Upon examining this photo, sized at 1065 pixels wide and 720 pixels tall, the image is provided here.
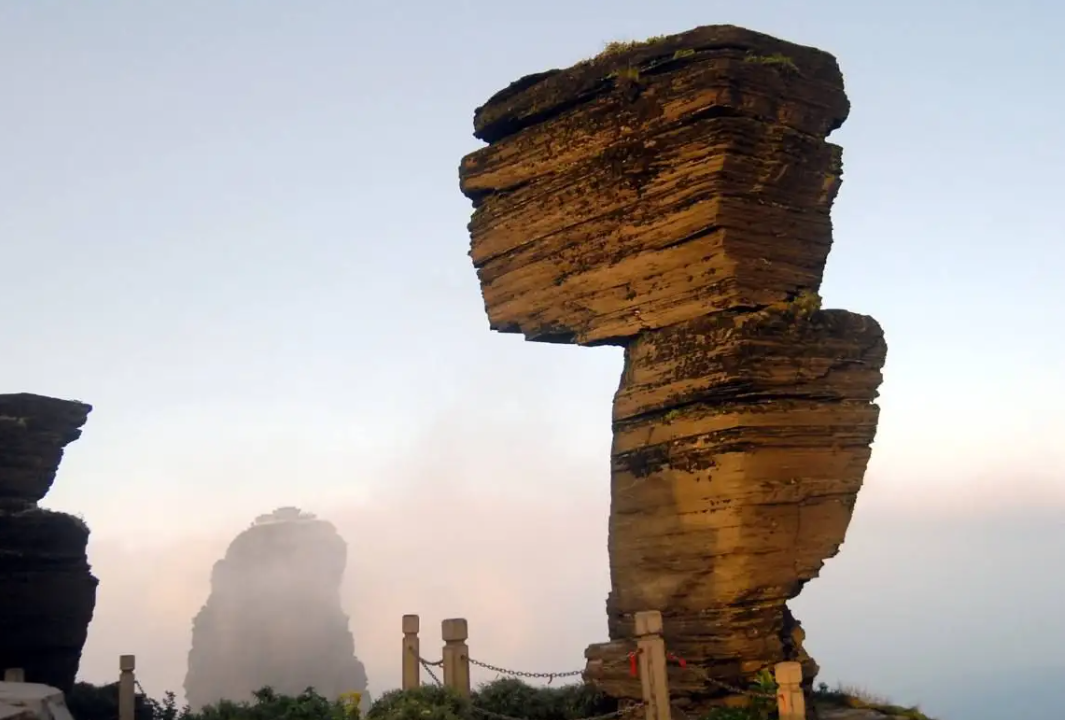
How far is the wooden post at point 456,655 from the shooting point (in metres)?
15.1

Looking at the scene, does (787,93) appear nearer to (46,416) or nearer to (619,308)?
(619,308)

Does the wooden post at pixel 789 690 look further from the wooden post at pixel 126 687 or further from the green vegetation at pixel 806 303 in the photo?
the wooden post at pixel 126 687

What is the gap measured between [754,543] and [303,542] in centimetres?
14233

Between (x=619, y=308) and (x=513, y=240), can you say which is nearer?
(x=619, y=308)

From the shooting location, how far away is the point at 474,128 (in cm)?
1756

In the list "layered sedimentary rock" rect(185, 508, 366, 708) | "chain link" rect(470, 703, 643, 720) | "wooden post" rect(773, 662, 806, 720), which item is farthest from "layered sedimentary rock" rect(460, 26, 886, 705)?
"layered sedimentary rock" rect(185, 508, 366, 708)

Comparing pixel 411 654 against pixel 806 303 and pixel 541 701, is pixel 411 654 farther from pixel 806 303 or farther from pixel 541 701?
pixel 806 303

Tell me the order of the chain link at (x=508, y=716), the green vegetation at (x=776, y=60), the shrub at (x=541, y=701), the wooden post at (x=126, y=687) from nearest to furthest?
the chain link at (x=508, y=716) < the green vegetation at (x=776, y=60) < the shrub at (x=541, y=701) < the wooden post at (x=126, y=687)

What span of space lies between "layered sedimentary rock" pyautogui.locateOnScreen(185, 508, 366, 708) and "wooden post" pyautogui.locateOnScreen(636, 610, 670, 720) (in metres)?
99.6

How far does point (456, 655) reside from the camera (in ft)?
49.9

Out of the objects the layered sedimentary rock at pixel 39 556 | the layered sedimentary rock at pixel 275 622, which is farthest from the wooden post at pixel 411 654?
the layered sedimentary rock at pixel 275 622

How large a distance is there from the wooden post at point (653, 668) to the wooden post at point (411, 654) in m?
4.61

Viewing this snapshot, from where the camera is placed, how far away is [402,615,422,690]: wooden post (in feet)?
52.4

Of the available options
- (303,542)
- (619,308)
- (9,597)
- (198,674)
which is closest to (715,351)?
(619,308)
